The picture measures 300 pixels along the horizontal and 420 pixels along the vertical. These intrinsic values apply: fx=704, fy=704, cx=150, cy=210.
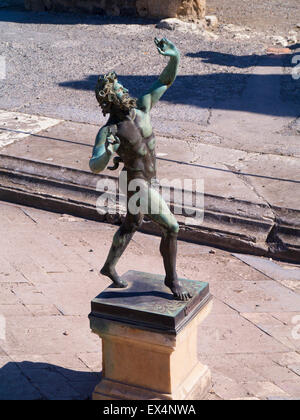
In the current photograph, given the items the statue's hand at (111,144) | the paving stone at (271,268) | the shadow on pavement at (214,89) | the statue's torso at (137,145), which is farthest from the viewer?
the shadow on pavement at (214,89)

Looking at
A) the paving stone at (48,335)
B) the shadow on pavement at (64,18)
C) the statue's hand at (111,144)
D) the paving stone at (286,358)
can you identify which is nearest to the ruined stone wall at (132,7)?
the shadow on pavement at (64,18)

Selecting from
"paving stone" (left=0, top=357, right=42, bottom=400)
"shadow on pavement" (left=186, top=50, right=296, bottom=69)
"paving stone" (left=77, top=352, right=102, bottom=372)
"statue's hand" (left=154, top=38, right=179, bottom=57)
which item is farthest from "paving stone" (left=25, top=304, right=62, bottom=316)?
"shadow on pavement" (left=186, top=50, right=296, bottom=69)

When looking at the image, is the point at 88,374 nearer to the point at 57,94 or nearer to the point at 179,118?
the point at 179,118

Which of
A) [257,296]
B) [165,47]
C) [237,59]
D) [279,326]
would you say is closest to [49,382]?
[279,326]

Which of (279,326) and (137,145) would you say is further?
(279,326)

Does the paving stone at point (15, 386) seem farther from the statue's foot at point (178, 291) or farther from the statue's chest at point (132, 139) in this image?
the statue's chest at point (132, 139)

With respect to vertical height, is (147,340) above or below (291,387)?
above

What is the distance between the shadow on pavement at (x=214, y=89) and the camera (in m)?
10.2

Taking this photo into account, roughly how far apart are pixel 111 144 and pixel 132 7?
465 inches

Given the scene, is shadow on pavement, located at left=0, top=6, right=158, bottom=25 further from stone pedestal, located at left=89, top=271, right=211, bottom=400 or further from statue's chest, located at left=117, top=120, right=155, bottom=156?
stone pedestal, located at left=89, top=271, right=211, bottom=400

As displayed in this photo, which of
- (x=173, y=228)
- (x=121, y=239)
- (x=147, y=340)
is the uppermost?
(x=173, y=228)

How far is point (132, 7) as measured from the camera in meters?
14.9

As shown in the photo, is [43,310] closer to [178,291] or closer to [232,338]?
[232,338]

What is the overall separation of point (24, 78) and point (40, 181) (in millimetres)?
4250
